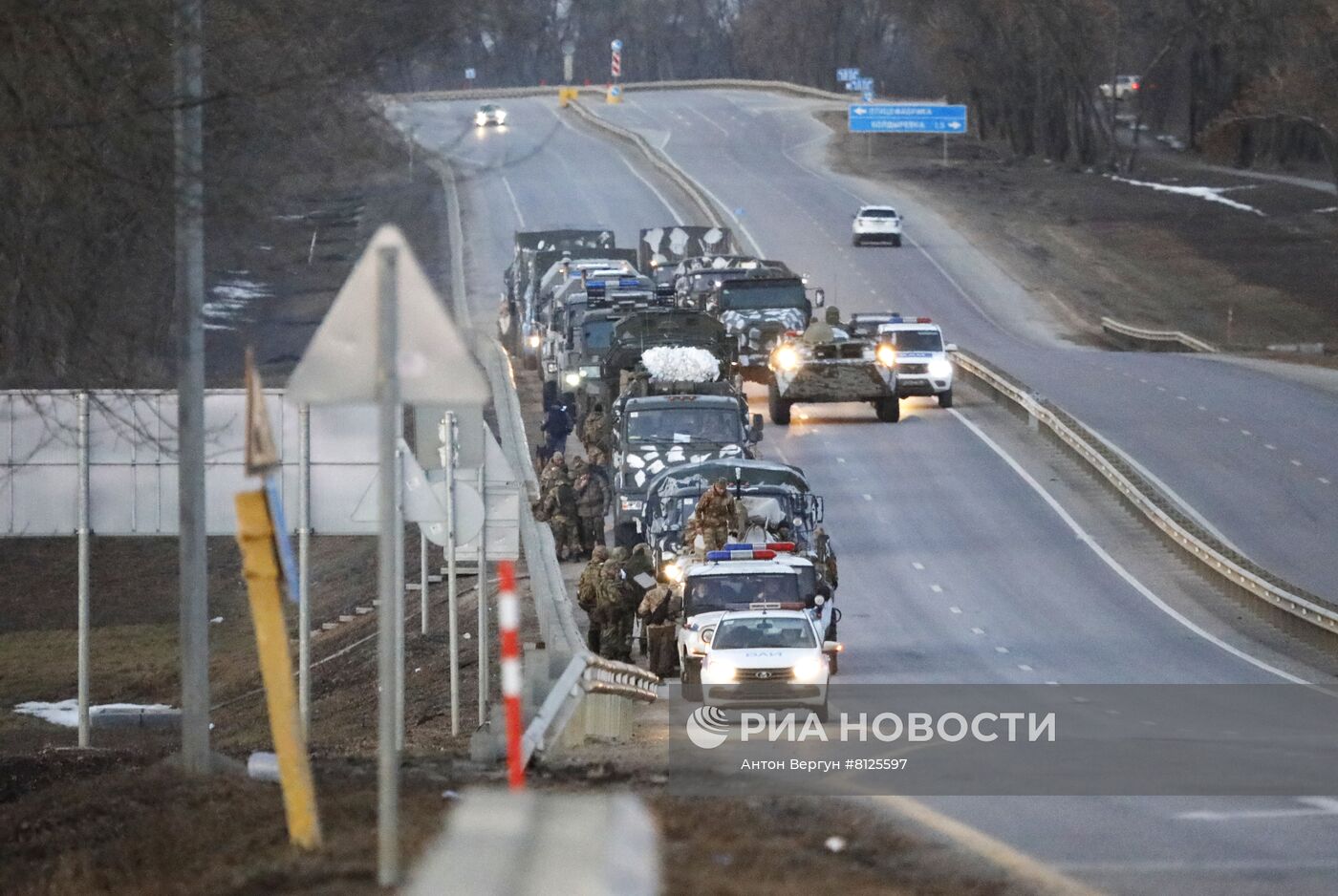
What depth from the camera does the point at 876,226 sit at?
75.3 m

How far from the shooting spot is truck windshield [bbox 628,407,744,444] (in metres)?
31.4

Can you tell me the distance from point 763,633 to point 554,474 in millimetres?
10488

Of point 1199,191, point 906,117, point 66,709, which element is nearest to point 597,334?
point 66,709

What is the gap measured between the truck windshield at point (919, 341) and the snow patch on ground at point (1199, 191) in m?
46.7

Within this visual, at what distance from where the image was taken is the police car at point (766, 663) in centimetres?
1934

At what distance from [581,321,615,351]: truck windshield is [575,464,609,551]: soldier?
8.58 m

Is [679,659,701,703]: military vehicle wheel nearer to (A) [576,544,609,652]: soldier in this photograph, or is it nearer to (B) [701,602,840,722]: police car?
(B) [701,602,840,722]: police car

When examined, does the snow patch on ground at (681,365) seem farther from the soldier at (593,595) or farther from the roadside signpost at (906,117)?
the roadside signpost at (906,117)

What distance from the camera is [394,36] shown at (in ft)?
39.6

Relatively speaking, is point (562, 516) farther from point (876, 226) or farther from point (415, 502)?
point (876, 226)

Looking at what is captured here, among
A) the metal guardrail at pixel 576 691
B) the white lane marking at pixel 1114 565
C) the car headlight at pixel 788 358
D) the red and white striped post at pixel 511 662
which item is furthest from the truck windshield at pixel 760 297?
the red and white striped post at pixel 511 662

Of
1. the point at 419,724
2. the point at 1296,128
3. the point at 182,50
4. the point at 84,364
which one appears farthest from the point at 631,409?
the point at 1296,128

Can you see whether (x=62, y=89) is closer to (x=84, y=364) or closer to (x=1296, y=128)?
(x=84, y=364)

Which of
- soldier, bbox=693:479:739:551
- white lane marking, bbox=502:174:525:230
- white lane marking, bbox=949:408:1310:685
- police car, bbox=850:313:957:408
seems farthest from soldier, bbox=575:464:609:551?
white lane marking, bbox=502:174:525:230
